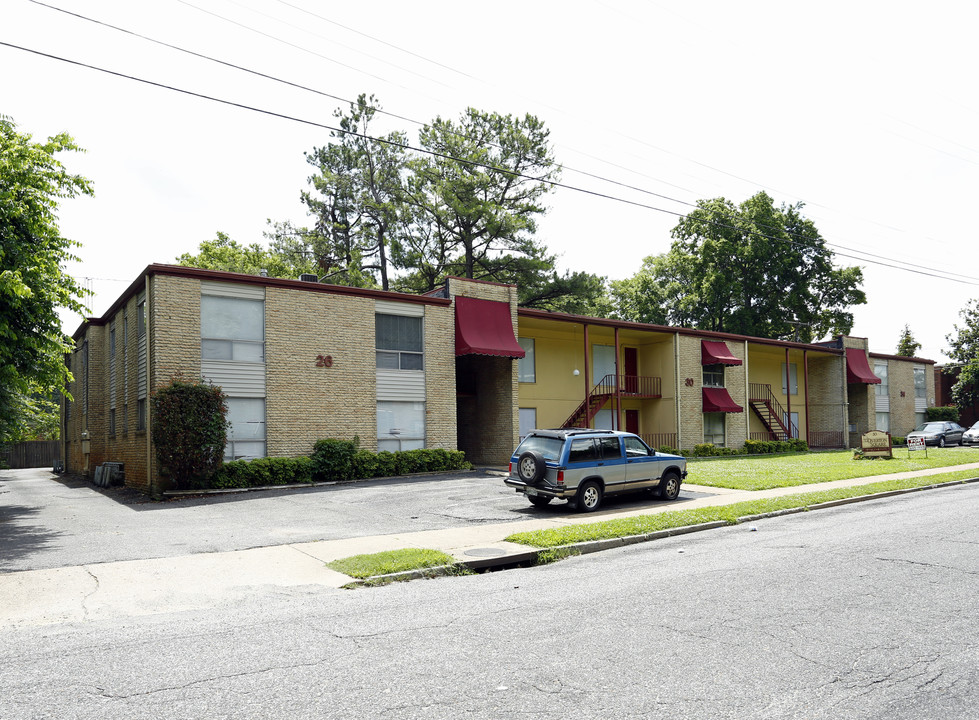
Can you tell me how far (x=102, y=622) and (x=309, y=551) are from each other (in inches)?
165

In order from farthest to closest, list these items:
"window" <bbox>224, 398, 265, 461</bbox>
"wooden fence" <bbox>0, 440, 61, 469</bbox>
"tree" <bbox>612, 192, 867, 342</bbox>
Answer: "tree" <bbox>612, 192, 867, 342</bbox>
"wooden fence" <bbox>0, 440, 61, 469</bbox>
"window" <bbox>224, 398, 265, 461</bbox>

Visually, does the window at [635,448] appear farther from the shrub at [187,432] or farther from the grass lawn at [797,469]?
the shrub at [187,432]

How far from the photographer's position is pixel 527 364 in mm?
31078

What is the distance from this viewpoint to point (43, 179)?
14891 mm

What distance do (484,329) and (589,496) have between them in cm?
1178

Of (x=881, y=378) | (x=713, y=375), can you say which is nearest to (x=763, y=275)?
(x=881, y=378)

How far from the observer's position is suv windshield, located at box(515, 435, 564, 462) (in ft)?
50.4

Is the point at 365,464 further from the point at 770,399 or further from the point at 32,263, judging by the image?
the point at 770,399

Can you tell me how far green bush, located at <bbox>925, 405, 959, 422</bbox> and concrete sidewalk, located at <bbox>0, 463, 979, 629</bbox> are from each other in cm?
4709

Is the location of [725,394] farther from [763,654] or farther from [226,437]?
[763,654]

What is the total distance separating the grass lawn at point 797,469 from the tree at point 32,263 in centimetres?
1653

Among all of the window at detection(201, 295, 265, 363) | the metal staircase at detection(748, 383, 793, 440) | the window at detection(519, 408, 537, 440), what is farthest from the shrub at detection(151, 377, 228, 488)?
the metal staircase at detection(748, 383, 793, 440)

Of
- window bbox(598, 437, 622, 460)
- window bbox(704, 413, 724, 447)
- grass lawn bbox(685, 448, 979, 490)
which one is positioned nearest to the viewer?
window bbox(598, 437, 622, 460)

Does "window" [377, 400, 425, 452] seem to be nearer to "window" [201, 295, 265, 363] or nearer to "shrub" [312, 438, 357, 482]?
"shrub" [312, 438, 357, 482]
